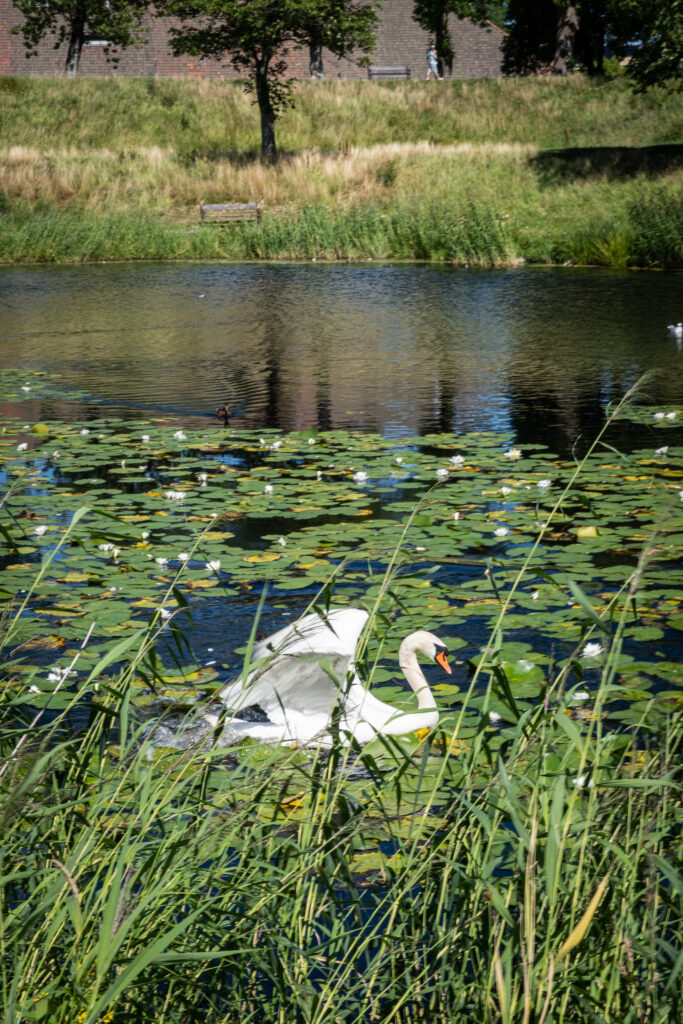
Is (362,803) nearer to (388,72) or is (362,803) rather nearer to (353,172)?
(353,172)

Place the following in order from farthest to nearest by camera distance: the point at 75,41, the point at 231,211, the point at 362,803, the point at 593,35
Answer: the point at 593,35
the point at 75,41
the point at 231,211
the point at 362,803

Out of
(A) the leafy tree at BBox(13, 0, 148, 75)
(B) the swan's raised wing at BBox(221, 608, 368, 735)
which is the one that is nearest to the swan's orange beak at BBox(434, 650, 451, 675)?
(B) the swan's raised wing at BBox(221, 608, 368, 735)

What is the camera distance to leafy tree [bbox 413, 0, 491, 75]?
45594mm

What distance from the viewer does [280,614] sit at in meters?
4.86

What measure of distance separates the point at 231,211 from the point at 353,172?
3092 millimetres

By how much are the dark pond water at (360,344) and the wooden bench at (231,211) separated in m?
4.98

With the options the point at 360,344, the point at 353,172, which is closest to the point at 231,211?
the point at 353,172

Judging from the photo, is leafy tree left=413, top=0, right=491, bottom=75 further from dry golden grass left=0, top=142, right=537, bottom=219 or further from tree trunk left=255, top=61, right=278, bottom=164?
dry golden grass left=0, top=142, right=537, bottom=219

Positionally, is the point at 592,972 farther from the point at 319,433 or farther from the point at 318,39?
the point at 318,39

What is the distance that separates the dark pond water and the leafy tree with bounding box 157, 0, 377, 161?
12607mm

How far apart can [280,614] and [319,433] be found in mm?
4077

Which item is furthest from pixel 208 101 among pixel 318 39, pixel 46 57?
pixel 46 57

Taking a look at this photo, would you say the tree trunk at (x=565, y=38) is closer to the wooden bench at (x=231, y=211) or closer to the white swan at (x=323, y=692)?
the wooden bench at (x=231, y=211)

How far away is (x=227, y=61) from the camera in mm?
50500
